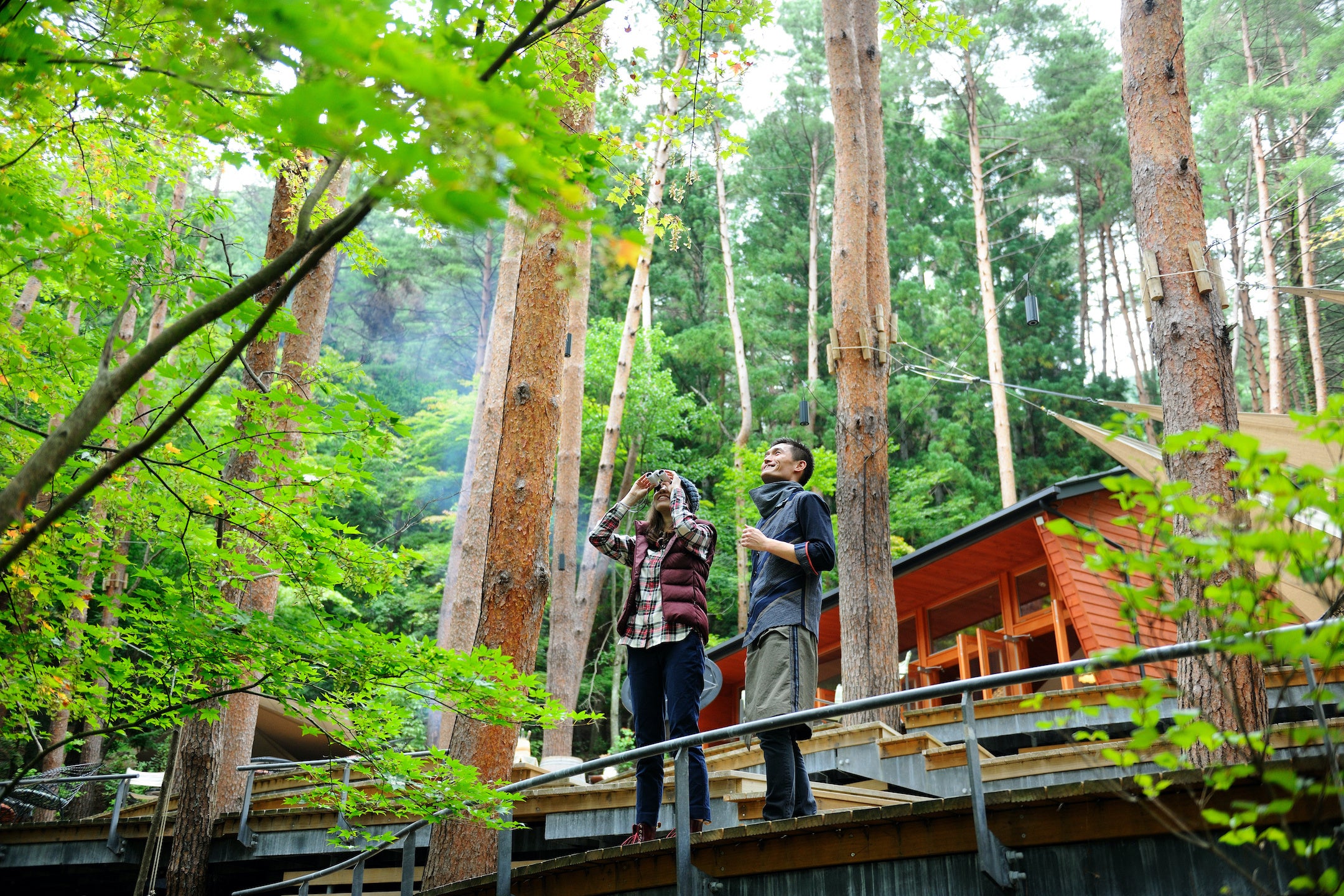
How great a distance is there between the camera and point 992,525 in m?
10.4

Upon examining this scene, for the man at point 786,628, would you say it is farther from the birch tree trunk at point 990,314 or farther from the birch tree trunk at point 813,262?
the birch tree trunk at point 813,262

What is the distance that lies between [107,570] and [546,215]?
310 cm

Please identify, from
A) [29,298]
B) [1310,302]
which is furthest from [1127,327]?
[29,298]

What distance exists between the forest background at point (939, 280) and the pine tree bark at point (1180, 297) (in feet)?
40.1

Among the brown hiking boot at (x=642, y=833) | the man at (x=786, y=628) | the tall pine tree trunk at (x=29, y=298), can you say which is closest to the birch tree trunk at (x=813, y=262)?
the tall pine tree trunk at (x=29, y=298)

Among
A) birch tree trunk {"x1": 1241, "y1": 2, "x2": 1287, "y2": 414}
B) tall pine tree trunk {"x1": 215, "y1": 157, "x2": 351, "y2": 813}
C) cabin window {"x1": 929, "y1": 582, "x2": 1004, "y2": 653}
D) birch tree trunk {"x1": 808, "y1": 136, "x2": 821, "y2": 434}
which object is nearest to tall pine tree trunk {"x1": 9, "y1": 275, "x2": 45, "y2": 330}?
tall pine tree trunk {"x1": 215, "y1": 157, "x2": 351, "y2": 813}

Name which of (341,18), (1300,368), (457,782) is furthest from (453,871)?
(1300,368)

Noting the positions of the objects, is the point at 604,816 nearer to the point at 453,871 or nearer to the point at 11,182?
the point at 453,871

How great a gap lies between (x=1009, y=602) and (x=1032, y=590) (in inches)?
14.1

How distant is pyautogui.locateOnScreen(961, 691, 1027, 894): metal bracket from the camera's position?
10.1 ft

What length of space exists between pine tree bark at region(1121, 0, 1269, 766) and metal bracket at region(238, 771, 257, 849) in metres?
6.20

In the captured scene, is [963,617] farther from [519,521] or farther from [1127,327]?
[1127,327]

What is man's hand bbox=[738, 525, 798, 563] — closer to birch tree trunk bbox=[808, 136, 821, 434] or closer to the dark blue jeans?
the dark blue jeans

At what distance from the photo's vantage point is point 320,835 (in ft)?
22.4
